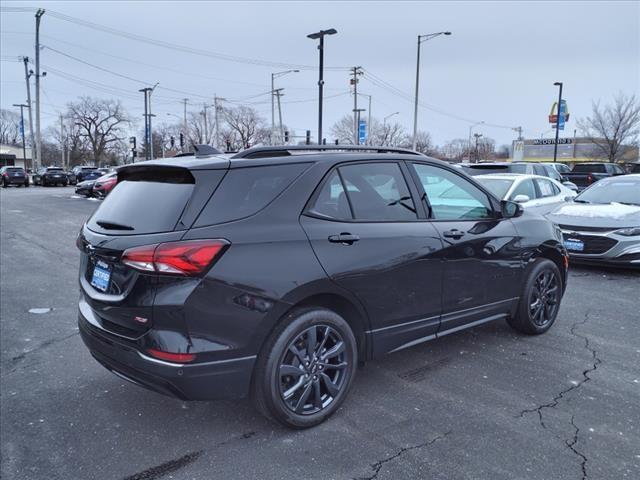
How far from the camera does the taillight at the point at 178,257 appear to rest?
264cm

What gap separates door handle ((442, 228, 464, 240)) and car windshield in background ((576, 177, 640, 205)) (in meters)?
6.02

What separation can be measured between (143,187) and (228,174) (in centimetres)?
63

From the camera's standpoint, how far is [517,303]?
15.0ft

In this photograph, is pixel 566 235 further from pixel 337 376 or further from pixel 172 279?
pixel 172 279

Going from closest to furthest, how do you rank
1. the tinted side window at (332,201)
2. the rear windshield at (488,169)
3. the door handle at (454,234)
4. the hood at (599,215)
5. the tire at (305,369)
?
the tire at (305,369) → the tinted side window at (332,201) → the door handle at (454,234) → the hood at (599,215) → the rear windshield at (488,169)

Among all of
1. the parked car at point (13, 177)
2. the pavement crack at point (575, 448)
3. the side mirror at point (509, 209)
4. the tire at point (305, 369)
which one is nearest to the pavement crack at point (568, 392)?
the pavement crack at point (575, 448)

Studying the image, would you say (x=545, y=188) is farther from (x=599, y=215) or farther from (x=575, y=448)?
(x=575, y=448)

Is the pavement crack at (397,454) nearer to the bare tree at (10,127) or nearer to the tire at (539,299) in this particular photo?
the tire at (539,299)

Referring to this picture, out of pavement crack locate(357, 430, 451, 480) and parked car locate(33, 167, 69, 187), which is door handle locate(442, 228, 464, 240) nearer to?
pavement crack locate(357, 430, 451, 480)

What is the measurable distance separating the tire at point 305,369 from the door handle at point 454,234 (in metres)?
1.12

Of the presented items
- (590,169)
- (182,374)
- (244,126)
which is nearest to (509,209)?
(182,374)

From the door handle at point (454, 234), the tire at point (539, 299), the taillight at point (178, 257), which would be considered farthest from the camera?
the tire at point (539, 299)

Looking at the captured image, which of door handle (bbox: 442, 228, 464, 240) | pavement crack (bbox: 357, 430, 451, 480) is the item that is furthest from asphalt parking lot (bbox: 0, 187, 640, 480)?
door handle (bbox: 442, 228, 464, 240)

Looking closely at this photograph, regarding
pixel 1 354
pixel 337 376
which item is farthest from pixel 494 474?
pixel 1 354
